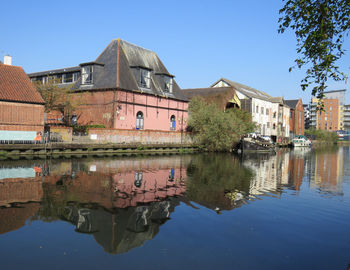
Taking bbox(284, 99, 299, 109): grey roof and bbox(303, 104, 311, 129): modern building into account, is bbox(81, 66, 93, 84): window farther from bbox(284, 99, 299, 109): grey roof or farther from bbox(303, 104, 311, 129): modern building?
bbox(303, 104, 311, 129): modern building

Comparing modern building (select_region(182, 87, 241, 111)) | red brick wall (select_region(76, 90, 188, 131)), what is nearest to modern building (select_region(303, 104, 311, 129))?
modern building (select_region(182, 87, 241, 111))

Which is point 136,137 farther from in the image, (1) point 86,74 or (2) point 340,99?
(2) point 340,99

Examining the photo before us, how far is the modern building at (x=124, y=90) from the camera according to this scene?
35.5 meters

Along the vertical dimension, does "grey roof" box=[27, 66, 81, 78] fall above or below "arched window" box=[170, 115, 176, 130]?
above

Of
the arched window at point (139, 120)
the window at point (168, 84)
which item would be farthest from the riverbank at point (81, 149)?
the window at point (168, 84)

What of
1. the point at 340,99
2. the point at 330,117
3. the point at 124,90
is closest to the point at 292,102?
the point at 124,90

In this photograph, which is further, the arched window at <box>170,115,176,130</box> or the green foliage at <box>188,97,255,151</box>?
the arched window at <box>170,115,176,130</box>

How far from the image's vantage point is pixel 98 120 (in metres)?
35.8

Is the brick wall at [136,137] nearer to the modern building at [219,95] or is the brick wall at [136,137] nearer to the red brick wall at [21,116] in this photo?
the red brick wall at [21,116]

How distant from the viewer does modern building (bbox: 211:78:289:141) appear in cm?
5959

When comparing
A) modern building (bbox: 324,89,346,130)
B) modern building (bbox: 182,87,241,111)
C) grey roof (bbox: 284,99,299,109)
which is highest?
modern building (bbox: 324,89,346,130)

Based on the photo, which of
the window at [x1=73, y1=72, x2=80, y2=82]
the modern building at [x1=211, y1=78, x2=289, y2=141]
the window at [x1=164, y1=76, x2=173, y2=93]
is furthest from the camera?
the modern building at [x1=211, y1=78, x2=289, y2=141]

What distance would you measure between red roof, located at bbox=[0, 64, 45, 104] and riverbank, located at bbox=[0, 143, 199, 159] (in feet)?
12.6

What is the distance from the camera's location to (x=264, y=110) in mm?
64312
